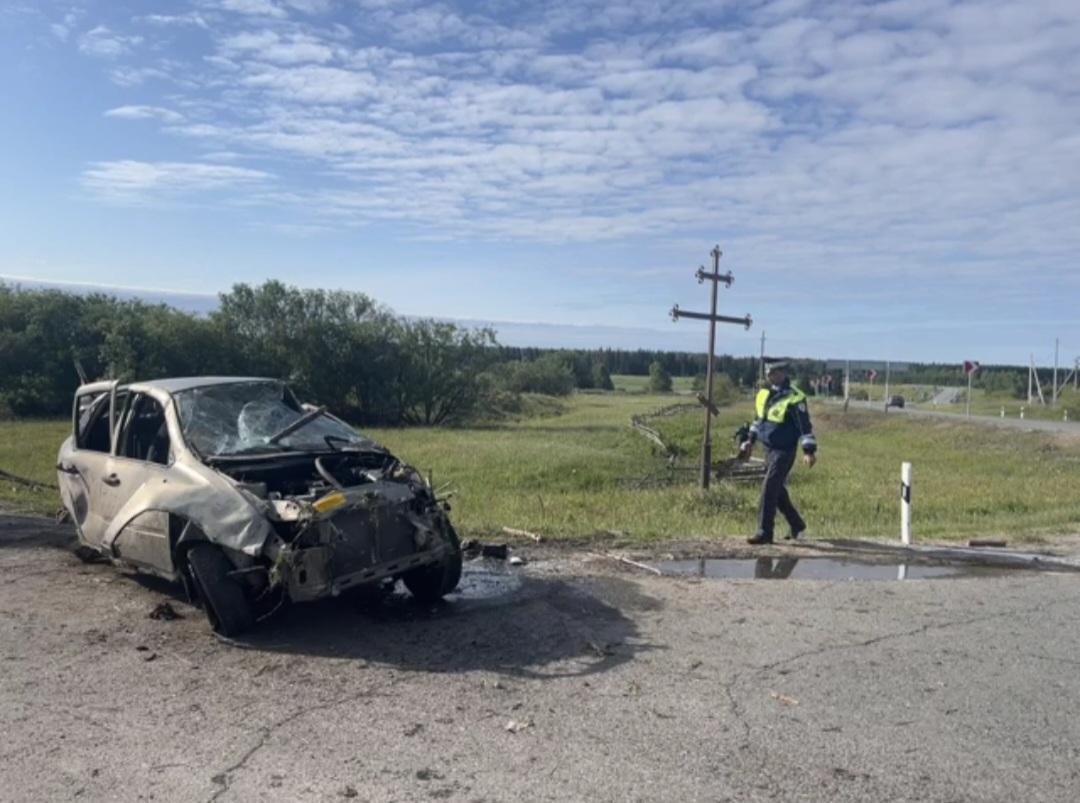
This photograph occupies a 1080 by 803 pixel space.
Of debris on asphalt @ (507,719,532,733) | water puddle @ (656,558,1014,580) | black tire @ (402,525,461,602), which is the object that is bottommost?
debris on asphalt @ (507,719,532,733)

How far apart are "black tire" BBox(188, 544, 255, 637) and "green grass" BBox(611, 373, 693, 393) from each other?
402 ft

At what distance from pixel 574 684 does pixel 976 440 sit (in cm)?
3633

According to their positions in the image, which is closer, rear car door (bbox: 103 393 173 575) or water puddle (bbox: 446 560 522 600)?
rear car door (bbox: 103 393 173 575)

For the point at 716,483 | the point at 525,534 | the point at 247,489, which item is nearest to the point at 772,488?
the point at 525,534

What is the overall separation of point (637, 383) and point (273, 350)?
102m

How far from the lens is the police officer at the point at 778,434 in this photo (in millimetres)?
10109

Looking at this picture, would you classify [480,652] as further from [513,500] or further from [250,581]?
[513,500]

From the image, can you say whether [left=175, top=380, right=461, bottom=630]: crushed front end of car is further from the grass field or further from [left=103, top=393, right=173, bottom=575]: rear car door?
the grass field

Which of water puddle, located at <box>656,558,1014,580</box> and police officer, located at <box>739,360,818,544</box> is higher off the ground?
police officer, located at <box>739,360,818,544</box>

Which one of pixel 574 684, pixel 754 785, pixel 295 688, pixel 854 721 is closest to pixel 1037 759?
pixel 854 721

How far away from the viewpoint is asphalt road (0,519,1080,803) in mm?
4285

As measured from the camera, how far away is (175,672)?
18.7ft

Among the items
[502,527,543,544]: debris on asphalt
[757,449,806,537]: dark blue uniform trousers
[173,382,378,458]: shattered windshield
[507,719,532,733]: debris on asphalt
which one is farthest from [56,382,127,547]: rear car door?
[757,449,806,537]: dark blue uniform trousers

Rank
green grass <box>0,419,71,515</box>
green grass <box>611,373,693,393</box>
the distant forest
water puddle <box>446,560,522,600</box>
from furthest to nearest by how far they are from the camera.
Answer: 1. green grass <box>611,373,693,393</box>
2. the distant forest
3. green grass <box>0,419,71,515</box>
4. water puddle <box>446,560,522,600</box>
